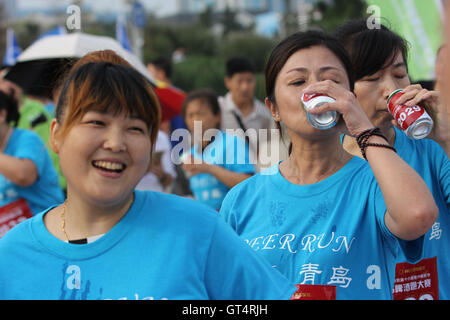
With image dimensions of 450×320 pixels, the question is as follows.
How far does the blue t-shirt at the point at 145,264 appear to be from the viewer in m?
1.65

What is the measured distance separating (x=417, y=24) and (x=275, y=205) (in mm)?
5299

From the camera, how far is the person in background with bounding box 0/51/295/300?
5.45ft

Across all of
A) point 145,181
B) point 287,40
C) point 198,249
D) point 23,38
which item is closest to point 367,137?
point 287,40

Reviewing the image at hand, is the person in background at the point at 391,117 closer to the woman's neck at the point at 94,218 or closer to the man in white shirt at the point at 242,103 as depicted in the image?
the woman's neck at the point at 94,218

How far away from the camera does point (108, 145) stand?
67.2 inches

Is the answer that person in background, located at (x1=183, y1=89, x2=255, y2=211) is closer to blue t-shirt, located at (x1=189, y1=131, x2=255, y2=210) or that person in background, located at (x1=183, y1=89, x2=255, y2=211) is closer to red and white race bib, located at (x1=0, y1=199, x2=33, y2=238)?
blue t-shirt, located at (x1=189, y1=131, x2=255, y2=210)

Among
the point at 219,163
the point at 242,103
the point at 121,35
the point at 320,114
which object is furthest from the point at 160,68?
the point at 320,114

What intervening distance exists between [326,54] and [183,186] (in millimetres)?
3994

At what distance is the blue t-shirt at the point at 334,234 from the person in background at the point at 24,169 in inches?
86.2

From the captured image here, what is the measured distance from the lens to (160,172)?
6016mm

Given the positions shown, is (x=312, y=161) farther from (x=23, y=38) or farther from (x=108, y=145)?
(x=23, y=38)

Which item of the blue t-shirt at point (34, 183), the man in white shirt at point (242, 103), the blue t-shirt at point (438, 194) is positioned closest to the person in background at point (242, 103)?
the man in white shirt at point (242, 103)

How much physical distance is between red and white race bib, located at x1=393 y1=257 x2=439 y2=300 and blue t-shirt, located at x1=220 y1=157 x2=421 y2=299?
0.30m

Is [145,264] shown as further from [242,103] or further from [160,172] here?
[242,103]
